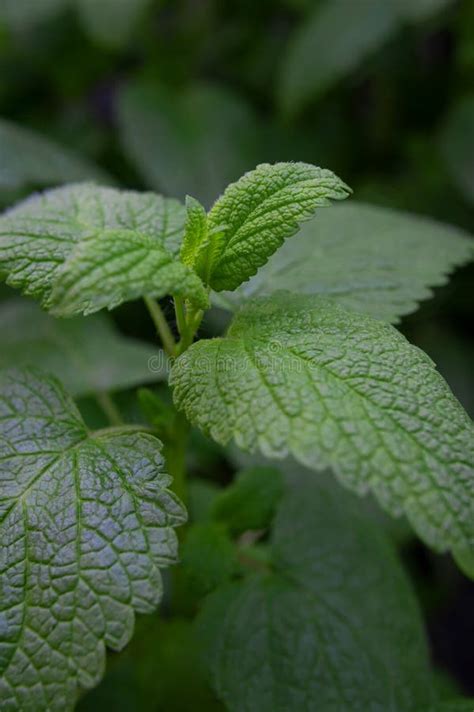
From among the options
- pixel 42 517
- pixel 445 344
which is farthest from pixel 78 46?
pixel 42 517

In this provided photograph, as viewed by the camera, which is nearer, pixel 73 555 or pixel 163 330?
pixel 73 555

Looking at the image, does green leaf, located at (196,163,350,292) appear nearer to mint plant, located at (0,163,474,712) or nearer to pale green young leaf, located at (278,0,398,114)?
mint plant, located at (0,163,474,712)

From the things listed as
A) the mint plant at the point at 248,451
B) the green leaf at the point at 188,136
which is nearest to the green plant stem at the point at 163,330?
the mint plant at the point at 248,451

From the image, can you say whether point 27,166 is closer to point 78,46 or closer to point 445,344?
point 78,46

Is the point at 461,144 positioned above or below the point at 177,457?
above

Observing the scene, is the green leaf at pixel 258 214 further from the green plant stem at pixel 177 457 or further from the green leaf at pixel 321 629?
the green leaf at pixel 321 629

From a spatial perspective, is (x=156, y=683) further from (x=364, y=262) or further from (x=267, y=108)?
(x=267, y=108)

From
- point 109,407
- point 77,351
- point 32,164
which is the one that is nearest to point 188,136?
point 32,164
